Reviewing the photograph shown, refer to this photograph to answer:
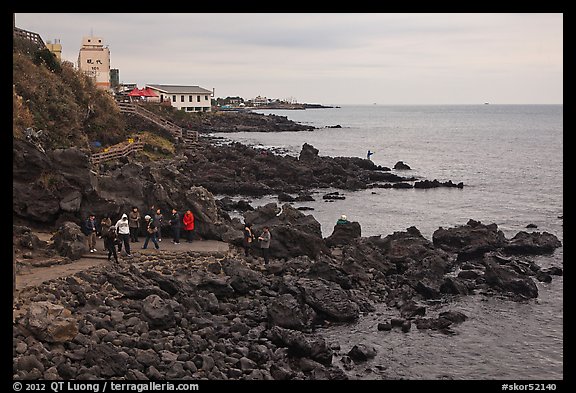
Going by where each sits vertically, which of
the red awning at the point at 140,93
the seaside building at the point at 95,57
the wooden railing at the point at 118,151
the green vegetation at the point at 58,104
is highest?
the seaside building at the point at 95,57

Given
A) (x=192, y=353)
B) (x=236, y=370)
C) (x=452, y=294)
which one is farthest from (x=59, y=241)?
(x=452, y=294)

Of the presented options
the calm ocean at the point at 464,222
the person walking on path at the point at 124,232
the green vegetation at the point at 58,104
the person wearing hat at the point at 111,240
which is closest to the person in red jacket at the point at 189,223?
the person walking on path at the point at 124,232

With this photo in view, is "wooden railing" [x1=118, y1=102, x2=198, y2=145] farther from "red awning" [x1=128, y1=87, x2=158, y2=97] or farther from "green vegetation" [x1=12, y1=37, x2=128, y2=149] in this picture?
"red awning" [x1=128, y1=87, x2=158, y2=97]

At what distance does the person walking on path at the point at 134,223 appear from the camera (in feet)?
93.7

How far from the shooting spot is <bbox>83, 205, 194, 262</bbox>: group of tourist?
25.0 meters

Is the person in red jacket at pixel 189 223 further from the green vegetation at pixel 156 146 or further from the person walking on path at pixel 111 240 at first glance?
the green vegetation at pixel 156 146

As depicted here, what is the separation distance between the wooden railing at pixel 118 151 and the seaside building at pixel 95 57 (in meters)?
47.4

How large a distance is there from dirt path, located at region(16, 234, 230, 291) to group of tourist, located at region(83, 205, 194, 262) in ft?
1.08

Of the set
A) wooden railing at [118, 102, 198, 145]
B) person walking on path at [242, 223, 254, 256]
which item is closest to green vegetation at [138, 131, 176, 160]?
wooden railing at [118, 102, 198, 145]

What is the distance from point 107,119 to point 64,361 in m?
54.9

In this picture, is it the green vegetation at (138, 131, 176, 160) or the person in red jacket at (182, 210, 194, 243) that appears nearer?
the person in red jacket at (182, 210, 194, 243)

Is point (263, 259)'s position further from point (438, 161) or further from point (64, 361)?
point (438, 161)

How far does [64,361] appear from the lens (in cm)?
1634

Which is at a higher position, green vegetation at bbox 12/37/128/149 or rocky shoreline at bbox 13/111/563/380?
green vegetation at bbox 12/37/128/149
